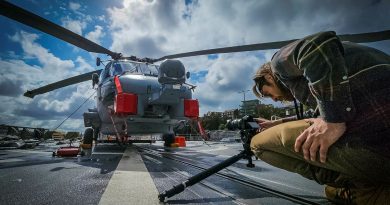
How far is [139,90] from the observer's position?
7.72 metres

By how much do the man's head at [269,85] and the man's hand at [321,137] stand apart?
2.12ft

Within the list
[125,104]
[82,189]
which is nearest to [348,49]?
[82,189]

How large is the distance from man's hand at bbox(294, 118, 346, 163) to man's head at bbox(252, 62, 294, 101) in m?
0.64

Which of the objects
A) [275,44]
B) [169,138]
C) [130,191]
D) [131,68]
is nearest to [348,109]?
[130,191]

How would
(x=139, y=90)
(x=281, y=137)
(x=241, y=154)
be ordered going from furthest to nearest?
(x=139, y=90) < (x=241, y=154) < (x=281, y=137)

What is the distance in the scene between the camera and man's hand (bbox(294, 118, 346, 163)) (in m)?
1.28

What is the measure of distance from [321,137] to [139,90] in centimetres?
688

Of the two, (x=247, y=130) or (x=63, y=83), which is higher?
(x=63, y=83)

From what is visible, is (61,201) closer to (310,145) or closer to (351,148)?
(310,145)

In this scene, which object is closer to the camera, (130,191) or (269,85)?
(269,85)

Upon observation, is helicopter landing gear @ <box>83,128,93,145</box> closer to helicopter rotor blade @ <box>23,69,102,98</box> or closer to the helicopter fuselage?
the helicopter fuselage

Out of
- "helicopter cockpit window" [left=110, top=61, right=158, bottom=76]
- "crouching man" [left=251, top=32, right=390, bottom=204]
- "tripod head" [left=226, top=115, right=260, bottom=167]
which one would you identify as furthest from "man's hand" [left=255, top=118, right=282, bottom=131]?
"helicopter cockpit window" [left=110, top=61, right=158, bottom=76]

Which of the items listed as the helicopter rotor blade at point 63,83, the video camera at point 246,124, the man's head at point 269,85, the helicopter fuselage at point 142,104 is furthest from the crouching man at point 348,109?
the helicopter rotor blade at point 63,83

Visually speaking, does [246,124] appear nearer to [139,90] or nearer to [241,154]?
[241,154]
